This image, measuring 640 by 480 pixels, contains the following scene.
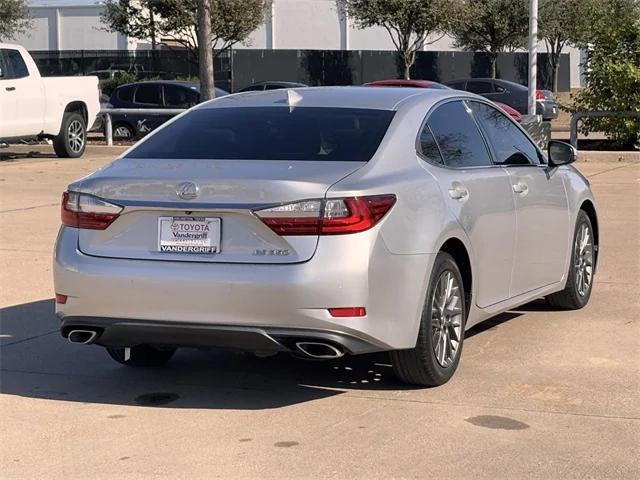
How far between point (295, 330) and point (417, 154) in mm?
1313

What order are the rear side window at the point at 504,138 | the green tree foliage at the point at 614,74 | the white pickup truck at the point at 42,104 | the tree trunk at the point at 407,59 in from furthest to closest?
1. the tree trunk at the point at 407,59
2. the green tree foliage at the point at 614,74
3. the white pickup truck at the point at 42,104
4. the rear side window at the point at 504,138

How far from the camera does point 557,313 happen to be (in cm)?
853

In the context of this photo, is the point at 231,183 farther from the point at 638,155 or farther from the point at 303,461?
the point at 638,155

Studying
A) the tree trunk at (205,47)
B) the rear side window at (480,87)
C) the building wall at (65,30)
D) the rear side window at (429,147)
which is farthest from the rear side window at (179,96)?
the building wall at (65,30)

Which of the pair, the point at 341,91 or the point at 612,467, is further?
the point at 341,91

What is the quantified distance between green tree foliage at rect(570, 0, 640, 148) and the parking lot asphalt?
13739mm

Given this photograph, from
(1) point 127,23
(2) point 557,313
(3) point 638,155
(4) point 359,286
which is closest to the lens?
(4) point 359,286

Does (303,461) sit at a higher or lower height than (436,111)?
lower

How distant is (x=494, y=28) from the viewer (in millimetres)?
50125

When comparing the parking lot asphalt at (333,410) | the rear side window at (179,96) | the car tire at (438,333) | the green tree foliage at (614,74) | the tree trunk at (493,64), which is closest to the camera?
the parking lot asphalt at (333,410)

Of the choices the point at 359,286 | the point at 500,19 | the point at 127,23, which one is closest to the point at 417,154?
the point at 359,286

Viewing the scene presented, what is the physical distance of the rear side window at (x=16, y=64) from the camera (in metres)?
20.1

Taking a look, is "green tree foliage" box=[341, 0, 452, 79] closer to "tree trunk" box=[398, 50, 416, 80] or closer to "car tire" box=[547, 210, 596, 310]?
"tree trunk" box=[398, 50, 416, 80]

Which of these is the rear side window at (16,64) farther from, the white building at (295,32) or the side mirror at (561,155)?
the white building at (295,32)
